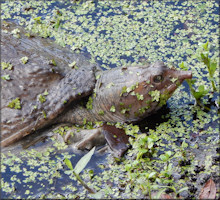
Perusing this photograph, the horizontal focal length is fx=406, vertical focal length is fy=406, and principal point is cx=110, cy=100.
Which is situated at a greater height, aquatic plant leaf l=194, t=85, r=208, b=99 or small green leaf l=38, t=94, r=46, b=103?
aquatic plant leaf l=194, t=85, r=208, b=99

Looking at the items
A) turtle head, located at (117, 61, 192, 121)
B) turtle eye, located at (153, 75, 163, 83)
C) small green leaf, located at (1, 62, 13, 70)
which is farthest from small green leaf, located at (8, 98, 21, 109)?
turtle eye, located at (153, 75, 163, 83)

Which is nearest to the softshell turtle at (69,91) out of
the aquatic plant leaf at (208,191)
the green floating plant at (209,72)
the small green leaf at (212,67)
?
the green floating plant at (209,72)

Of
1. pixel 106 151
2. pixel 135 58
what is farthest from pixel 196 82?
pixel 106 151

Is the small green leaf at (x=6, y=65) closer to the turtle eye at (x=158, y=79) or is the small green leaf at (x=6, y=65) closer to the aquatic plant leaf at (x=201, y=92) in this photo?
the turtle eye at (x=158, y=79)

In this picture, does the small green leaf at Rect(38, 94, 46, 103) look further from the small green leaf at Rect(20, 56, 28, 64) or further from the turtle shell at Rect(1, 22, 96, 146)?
the small green leaf at Rect(20, 56, 28, 64)

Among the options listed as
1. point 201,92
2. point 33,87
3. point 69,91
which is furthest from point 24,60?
point 201,92

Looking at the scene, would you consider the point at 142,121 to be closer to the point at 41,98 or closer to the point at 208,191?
the point at 41,98
